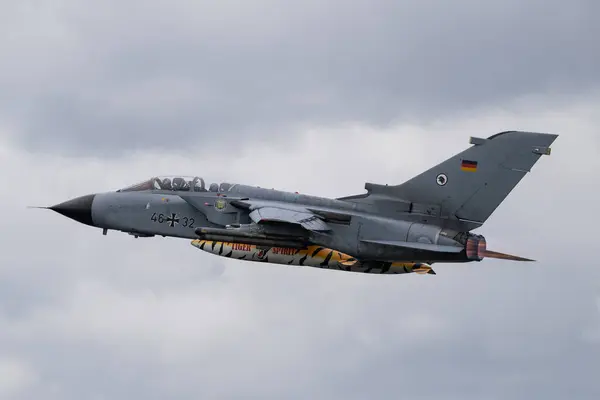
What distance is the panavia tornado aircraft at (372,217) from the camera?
58281 millimetres

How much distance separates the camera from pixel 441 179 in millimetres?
59094

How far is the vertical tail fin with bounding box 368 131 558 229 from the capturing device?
58312mm

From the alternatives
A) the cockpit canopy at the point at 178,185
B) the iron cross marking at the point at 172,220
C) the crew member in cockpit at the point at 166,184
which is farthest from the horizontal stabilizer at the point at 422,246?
the crew member in cockpit at the point at 166,184

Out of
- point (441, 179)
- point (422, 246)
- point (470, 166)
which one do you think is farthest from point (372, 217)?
point (470, 166)

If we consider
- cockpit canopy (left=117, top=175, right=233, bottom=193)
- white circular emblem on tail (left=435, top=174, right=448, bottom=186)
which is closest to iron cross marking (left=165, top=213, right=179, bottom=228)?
cockpit canopy (left=117, top=175, right=233, bottom=193)

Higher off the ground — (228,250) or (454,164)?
(454,164)

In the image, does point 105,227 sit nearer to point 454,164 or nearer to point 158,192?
point 158,192

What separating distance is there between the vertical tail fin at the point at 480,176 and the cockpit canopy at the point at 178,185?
6.53 metres

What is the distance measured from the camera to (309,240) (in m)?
59.0

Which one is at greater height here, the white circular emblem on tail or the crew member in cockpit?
the white circular emblem on tail

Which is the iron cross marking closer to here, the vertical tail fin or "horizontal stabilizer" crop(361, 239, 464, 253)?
"horizontal stabilizer" crop(361, 239, 464, 253)

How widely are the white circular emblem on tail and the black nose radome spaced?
12.3 meters

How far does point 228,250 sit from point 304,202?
10.4ft

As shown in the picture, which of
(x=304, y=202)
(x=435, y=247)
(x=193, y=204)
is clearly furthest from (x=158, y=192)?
(x=435, y=247)
